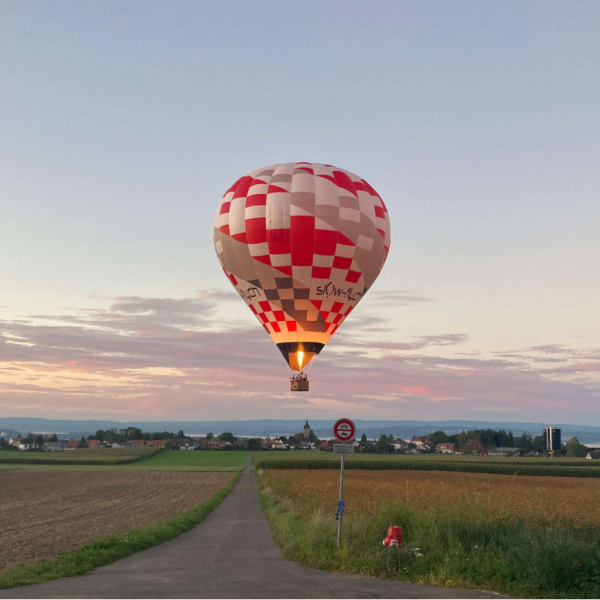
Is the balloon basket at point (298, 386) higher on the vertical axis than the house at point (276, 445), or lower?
higher

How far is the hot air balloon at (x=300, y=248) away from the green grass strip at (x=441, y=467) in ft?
207

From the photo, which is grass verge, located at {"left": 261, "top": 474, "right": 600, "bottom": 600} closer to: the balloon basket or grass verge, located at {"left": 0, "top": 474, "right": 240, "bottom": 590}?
grass verge, located at {"left": 0, "top": 474, "right": 240, "bottom": 590}

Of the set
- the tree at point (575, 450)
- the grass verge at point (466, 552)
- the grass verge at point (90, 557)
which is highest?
the grass verge at point (466, 552)

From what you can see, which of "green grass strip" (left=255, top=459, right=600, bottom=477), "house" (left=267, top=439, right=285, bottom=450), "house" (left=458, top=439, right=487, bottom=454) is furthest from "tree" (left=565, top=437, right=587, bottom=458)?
"green grass strip" (left=255, top=459, right=600, bottom=477)

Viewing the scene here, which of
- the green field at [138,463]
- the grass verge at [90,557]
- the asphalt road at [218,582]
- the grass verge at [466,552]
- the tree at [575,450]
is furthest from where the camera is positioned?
the tree at [575,450]

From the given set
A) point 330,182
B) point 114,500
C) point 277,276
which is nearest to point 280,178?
point 330,182

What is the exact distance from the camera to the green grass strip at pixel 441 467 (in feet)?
281

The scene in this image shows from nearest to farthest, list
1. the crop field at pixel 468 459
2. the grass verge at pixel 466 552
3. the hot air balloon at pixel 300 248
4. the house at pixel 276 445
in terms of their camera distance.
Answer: the grass verge at pixel 466 552 < the hot air balloon at pixel 300 248 < the crop field at pixel 468 459 < the house at pixel 276 445

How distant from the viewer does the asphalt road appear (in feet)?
39.0

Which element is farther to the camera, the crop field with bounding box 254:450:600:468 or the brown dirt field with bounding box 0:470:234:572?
the crop field with bounding box 254:450:600:468

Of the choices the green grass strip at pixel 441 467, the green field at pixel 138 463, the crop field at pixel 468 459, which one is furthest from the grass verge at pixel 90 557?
the green field at pixel 138 463

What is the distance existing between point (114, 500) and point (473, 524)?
104 ft

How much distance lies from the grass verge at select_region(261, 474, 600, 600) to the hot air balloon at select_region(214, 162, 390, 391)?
11319 millimetres

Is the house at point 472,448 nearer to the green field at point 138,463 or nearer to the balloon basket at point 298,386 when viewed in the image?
the green field at point 138,463
